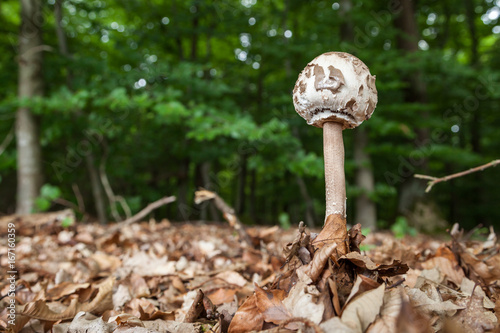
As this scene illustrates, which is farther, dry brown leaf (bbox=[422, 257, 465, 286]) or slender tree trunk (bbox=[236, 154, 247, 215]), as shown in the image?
slender tree trunk (bbox=[236, 154, 247, 215])

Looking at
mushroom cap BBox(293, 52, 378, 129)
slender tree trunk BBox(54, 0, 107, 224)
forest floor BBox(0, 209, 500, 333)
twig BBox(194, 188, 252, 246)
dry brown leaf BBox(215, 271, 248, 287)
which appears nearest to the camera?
forest floor BBox(0, 209, 500, 333)

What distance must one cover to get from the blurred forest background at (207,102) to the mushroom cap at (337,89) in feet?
10.2

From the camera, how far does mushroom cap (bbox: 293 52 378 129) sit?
1226 mm

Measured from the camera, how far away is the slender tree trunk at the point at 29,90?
17.3 feet

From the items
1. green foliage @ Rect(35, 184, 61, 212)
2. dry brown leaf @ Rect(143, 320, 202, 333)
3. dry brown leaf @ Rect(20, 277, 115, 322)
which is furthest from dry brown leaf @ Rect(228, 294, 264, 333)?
green foliage @ Rect(35, 184, 61, 212)

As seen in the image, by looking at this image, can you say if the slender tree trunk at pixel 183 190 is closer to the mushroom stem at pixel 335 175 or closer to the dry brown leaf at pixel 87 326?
the dry brown leaf at pixel 87 326

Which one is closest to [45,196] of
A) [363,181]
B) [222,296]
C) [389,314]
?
[222,296]

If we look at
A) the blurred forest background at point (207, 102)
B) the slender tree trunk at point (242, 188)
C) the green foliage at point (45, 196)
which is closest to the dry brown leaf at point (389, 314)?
the blurred forest background at point (207, 102)

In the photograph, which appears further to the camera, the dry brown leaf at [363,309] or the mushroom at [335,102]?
the mushroom at [335,102]

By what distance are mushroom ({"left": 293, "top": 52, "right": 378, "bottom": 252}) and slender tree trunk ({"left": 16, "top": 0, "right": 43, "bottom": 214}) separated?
17.6 feet

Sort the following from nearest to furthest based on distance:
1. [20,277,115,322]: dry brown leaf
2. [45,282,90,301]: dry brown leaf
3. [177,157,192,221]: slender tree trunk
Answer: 1. [20,277,115,322]: dry brown leaf
2. [45,282,90,301]: dry brown leaf
3. [177,157,192,221]: slender tree trunk

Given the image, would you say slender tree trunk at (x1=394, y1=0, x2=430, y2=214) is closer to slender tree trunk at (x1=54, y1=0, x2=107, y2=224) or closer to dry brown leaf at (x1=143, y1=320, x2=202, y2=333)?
slender tree trunk at (x1=54, y1=0, x2=107, y2=224)

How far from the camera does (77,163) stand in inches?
301

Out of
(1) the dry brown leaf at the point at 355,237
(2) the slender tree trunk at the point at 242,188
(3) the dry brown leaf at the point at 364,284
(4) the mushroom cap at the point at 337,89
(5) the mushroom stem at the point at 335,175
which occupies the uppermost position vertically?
(4) the mushroom cap at the point at 337,89
